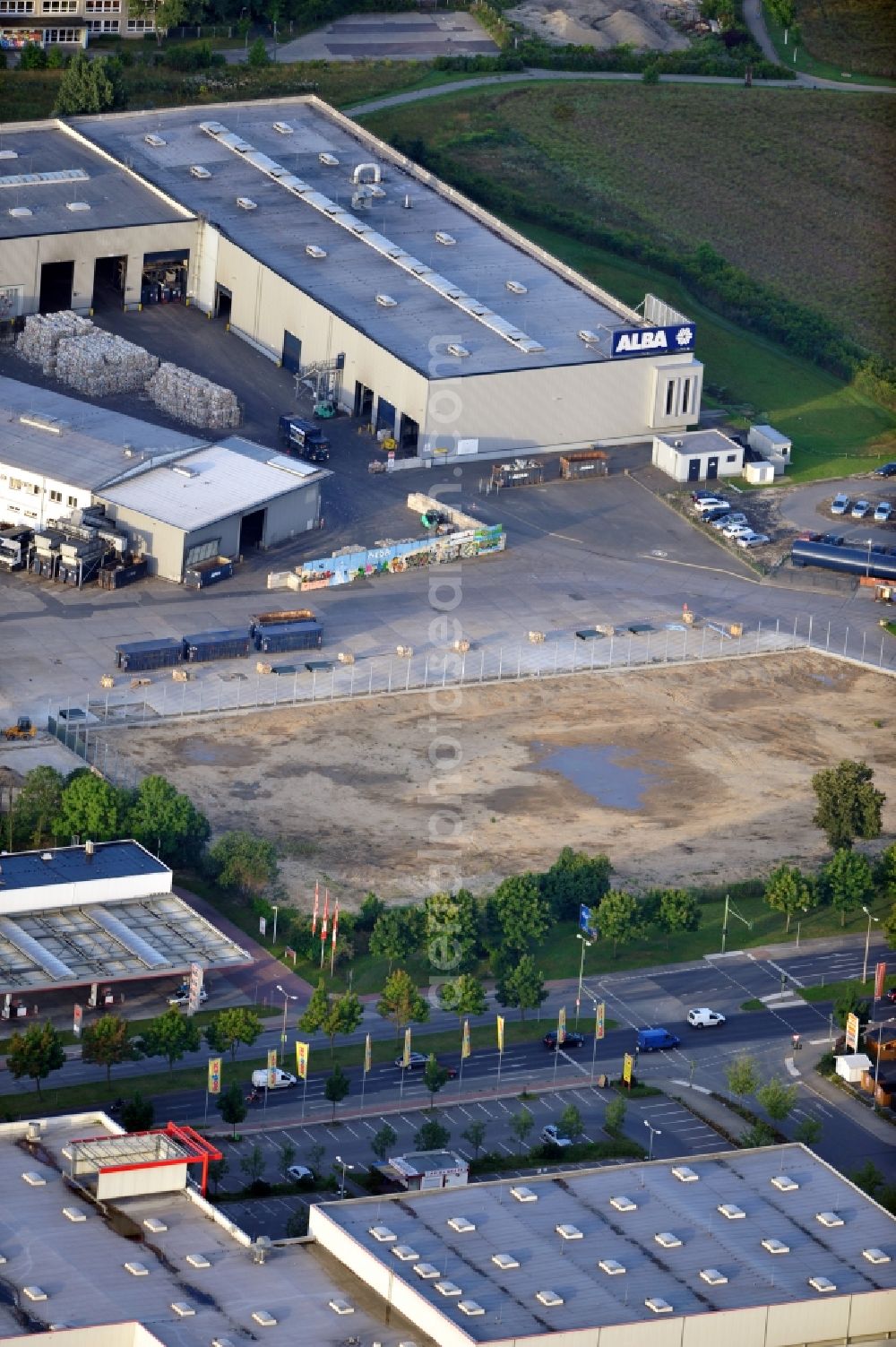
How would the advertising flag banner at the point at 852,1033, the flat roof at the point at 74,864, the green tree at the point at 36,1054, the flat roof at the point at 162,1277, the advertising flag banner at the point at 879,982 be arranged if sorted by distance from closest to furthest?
1. the flat roof at the point at 162,1277
2. the green tree at the point at 36,1054
3. the advertising flag banner at the point at 852,1033
4. the flat roof at the point at 74,864
5. the advertising flag banner at the point at 879,982

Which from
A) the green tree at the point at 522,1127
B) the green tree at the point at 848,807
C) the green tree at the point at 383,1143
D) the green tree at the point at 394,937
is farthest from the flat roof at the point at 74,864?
the green tree at the point at 848,807

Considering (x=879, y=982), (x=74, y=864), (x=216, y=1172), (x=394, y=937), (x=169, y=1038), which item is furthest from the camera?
(x=879, y=982)

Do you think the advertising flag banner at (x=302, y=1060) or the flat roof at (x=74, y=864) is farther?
the flat roof at (x=74, y=864)

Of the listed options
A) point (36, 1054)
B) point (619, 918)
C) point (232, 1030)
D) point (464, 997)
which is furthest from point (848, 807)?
point (36, 1054)

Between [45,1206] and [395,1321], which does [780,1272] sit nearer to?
[395,1321]

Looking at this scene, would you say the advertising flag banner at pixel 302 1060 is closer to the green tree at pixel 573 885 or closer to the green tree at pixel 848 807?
the green tree at pixel 573 885

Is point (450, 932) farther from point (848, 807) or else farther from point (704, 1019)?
point (848, 807)

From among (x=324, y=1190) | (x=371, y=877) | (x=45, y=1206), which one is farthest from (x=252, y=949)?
(x=45, y=1206)
